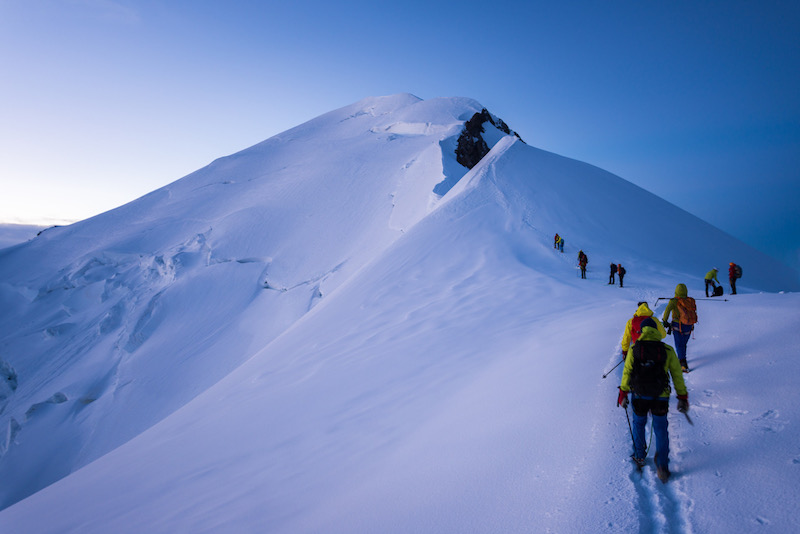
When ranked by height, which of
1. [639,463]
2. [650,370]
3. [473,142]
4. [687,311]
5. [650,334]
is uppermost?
[473,142]

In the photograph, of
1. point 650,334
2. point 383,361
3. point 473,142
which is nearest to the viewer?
point 650,334

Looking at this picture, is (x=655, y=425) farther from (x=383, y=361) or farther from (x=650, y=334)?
(x=383, y=361)

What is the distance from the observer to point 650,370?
11.5 feet

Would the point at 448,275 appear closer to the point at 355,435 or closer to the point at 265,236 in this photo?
the point at 355,435

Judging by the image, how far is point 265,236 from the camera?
2744 centimetres

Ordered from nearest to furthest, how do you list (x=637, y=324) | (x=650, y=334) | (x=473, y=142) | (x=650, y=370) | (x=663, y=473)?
(x=663, y=473) → (x=650, y=370) → (x=650, y=334) → (x=637, y=324) → (x=473, y=142)

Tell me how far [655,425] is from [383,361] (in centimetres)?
648

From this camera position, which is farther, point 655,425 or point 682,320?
point 682,320

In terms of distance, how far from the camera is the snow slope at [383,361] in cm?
379

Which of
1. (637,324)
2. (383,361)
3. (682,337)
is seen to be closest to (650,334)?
(637,324)

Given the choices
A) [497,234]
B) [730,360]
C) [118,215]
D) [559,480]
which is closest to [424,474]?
[559,480]

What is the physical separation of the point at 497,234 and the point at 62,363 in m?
25.3

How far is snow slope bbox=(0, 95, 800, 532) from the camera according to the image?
3.79 meters

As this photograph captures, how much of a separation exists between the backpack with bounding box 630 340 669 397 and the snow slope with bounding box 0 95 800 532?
0.77 m
